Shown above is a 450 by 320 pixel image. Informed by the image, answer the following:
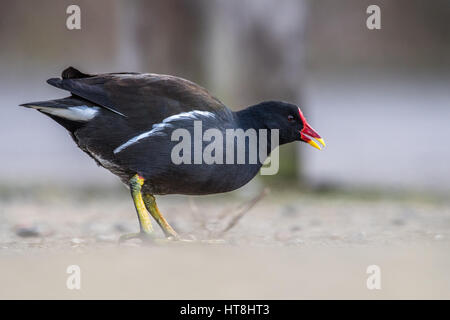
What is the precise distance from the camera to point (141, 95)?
5.98 metres

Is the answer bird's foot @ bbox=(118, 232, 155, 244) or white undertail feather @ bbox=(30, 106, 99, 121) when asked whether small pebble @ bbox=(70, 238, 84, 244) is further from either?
white undertail feather @ bbox=(30, 106, 99, 121)

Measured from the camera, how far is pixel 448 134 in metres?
17.1

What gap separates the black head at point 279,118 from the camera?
6.24 meters

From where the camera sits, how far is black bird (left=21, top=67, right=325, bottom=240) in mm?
5852

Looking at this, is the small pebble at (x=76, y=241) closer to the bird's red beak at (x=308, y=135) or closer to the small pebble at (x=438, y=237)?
the bird's red beak at (x=308, y=135)

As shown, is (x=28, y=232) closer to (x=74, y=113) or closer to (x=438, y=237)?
(x=74, y=113)

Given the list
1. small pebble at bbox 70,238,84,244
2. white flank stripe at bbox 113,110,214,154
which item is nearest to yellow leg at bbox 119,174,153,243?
white flank stripe at bbox 113,110,214,154

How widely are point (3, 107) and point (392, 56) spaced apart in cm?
1175

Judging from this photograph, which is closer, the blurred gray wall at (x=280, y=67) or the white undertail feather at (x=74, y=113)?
the white undertail feather at (x=74, y=113)

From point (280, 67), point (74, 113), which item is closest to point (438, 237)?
point (74, 113)

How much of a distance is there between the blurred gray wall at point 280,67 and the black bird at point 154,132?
4.02 meters

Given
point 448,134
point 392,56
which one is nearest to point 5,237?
point 448,134

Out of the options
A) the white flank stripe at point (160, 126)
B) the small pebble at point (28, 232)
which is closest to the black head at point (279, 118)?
the white flank stripe at point (160, 126)

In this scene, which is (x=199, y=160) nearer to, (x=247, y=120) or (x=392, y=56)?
(x=247, y=120)
